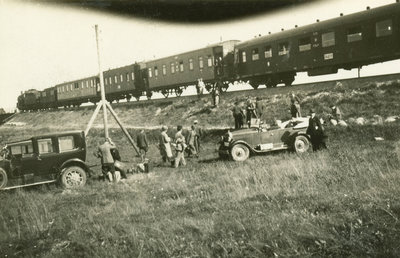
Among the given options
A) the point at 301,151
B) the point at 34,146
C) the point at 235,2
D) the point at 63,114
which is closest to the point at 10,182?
the point at 34,146

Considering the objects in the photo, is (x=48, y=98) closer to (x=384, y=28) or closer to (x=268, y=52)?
(x=268, y=52)

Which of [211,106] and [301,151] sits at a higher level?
[211,106]

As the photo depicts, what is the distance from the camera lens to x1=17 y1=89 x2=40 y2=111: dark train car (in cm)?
5590

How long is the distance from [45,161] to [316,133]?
866 cm

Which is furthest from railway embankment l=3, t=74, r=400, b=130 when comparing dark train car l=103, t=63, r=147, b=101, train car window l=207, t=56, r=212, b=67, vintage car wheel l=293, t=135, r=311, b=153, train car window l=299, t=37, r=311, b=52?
vintage car wheel l=293, t=135, r=311, b=153

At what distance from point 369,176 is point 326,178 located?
0.92m

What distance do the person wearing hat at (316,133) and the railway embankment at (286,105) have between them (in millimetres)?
3527

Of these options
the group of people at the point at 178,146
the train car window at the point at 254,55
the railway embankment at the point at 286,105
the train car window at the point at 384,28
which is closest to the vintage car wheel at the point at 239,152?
the group of people at the point at 178,146

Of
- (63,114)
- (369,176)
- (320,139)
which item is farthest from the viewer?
(63,114)

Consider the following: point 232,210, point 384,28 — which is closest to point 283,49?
point 384,28

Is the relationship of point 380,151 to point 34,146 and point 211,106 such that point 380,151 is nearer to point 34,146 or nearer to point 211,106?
point 34,146

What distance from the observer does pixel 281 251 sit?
234 inches

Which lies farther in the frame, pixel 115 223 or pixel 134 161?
pixel 134 161

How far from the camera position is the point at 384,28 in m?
17.6
